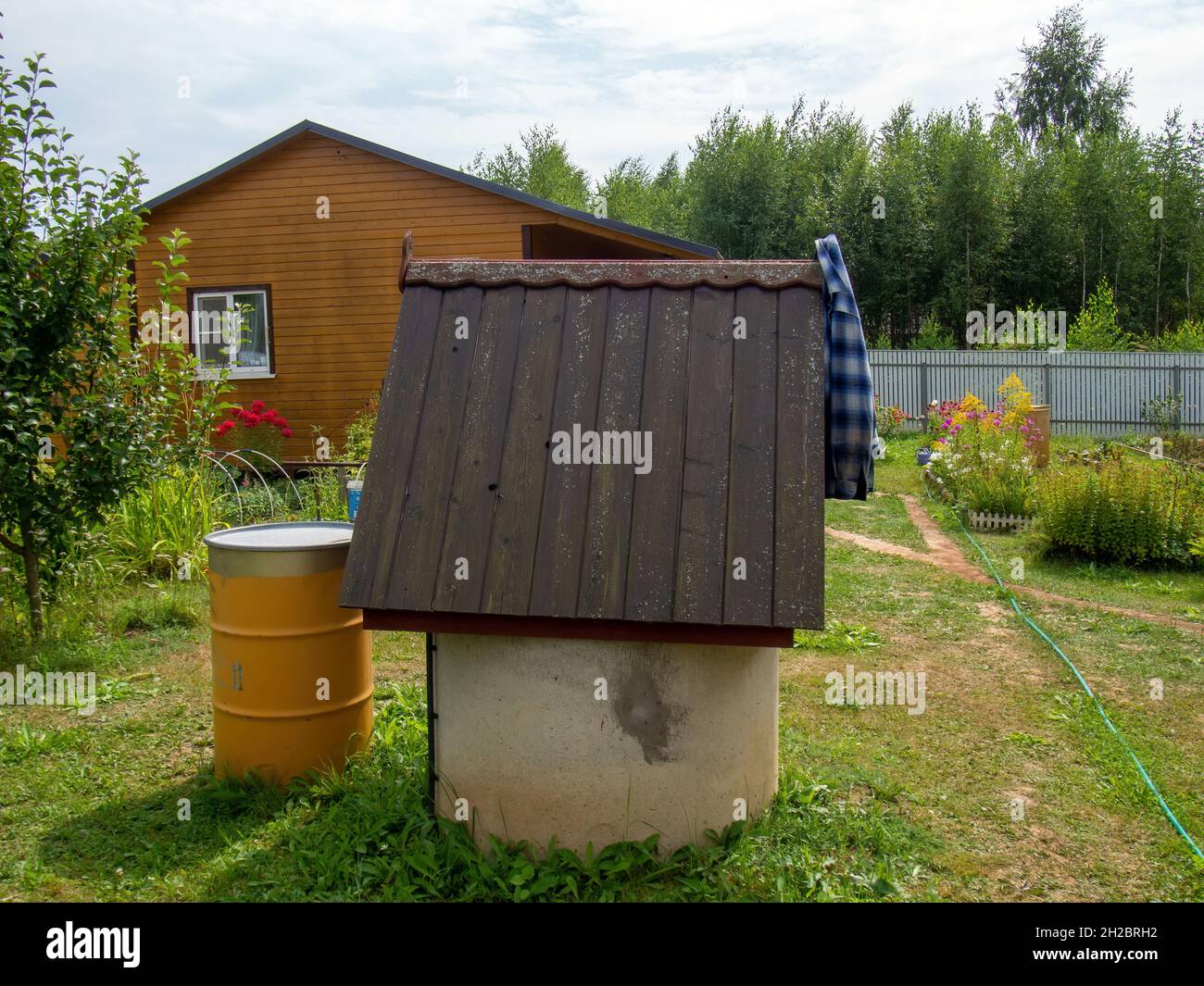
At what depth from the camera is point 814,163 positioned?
1610 inches

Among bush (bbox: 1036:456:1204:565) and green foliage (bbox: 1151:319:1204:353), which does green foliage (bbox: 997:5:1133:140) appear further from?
bush (bbox: 1036:456:1204:565)

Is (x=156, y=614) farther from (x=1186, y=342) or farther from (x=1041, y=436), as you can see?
(x=1186, y=342)

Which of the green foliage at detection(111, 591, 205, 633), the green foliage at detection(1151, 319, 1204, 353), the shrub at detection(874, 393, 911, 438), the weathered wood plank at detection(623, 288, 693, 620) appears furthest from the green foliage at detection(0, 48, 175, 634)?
the green foliage at detection(1151, 319, 1204, 353)

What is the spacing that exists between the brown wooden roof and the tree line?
28.3 m

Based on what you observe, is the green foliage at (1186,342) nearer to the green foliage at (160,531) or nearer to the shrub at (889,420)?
the shrub at (889,420)

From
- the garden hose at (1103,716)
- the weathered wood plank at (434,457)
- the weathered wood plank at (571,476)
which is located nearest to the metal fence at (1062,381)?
the garden hose at (1103,716)

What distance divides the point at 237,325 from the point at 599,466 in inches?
501

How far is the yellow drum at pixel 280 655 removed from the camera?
492cm

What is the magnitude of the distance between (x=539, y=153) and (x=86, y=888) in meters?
45.7

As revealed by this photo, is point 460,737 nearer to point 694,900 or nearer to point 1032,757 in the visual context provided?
point 694,900

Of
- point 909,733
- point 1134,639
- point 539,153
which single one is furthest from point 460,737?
point 539,153

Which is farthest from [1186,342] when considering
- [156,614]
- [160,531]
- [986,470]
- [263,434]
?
[156,614]

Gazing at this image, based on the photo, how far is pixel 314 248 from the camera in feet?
49.8

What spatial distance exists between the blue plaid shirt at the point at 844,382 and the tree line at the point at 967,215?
2803cm
